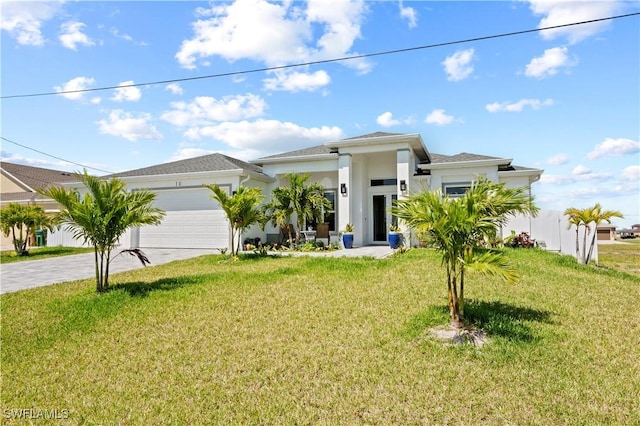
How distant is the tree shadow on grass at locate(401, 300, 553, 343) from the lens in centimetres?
491

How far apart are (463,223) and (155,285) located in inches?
269

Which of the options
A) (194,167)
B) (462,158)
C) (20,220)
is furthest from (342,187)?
(20,220)

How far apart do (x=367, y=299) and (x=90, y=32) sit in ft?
40.7

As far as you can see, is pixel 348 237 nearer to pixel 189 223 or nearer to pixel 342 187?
pixel 342 187

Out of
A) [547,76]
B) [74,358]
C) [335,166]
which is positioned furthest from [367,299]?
[335,166]

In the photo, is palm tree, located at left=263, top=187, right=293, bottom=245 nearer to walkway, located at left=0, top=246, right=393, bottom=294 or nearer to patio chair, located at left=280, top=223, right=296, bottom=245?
patio chair, located at left=280, top=223, right=296, bottom=245

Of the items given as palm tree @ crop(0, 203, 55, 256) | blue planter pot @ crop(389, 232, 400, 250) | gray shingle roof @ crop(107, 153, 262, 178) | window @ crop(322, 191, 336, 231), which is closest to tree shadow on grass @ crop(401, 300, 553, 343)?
blue planter pot @ crop(389, 232, 400, 250)

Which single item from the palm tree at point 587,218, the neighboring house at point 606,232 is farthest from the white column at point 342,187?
the neighboring house at point 606,232

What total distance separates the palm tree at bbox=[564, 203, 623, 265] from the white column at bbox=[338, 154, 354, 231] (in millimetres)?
8093

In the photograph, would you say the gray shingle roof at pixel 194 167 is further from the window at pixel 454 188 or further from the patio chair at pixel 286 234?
the window at pixel 454 188

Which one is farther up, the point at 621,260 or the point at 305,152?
the point at 305,152

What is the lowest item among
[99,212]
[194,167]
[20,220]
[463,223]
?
[463,223]

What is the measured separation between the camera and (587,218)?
11828mm

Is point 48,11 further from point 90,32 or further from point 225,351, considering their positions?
point 225,351
